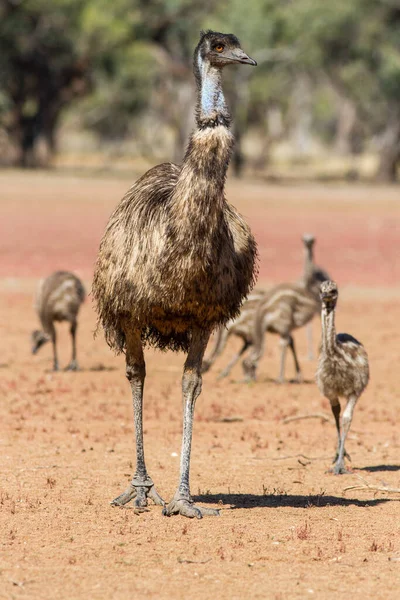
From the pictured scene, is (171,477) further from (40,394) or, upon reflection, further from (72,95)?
(72,95)

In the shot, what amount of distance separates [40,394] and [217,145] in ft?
19.2

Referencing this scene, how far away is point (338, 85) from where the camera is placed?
195 feet

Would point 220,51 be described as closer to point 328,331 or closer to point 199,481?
point 328,331

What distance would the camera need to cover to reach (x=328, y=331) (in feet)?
30.4

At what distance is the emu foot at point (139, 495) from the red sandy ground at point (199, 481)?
6.1 inches

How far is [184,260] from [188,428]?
43.3 inches

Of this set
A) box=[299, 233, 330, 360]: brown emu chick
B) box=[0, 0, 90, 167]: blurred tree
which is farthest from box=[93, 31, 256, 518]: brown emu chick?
box=[0, 0, 90, 167]: blurred tree

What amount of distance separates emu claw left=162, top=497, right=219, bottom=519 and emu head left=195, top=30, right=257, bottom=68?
8.93 feet

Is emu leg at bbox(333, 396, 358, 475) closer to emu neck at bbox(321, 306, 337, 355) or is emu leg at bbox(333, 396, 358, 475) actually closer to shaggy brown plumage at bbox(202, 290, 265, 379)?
emu neck at bbox(321, 306, 337, 355)

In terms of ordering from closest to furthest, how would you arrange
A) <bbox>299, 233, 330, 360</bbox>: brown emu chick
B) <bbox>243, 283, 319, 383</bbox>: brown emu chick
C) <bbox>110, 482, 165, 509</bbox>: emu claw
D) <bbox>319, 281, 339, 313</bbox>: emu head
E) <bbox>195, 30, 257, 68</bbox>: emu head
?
<bbox>195, 30, 257, 68</bbox>: emu head, <bbox>110, 482, 165, 509</bbox>: emu claw, <bbox>319, 281, 339, 313</bbox>: emu head, <bbox>243, 283, 319, 383</bbox>: brown emu chick, <bbox>299, 233, 330, 360</bbox>: brown emu chick

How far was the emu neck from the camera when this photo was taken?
9234mm

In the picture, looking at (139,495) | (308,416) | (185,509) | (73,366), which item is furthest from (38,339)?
(185,509)

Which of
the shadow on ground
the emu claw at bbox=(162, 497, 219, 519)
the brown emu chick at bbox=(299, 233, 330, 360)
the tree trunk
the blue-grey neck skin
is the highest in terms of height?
the tree trunk

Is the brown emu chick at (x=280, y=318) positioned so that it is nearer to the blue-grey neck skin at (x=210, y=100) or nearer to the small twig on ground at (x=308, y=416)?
the small twig on ground at (x=308, y=416)
